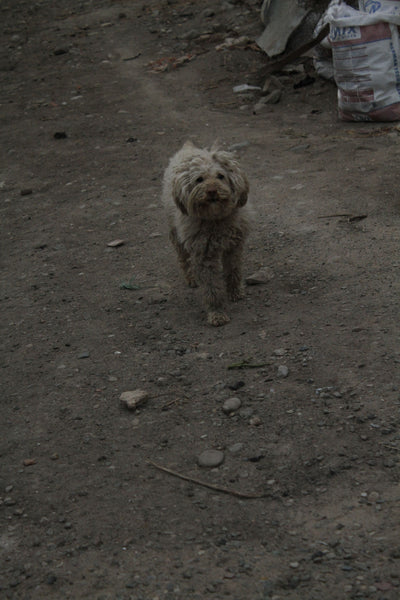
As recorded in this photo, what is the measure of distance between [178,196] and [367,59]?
387 cm

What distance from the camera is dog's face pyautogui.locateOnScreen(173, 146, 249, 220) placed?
4.64 m

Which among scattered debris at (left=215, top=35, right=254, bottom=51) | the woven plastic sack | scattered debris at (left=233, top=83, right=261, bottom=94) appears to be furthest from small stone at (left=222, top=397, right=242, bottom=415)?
scattered debris at (left=215, top=35, right=254, bottom=51)

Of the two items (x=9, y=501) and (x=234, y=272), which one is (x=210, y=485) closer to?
(x=9, y=501)

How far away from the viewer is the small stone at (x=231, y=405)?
3793 millimetres

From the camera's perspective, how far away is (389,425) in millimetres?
3402

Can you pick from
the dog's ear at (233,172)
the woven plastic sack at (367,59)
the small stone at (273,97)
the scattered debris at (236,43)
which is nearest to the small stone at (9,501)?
the dog's ear at (233,172)

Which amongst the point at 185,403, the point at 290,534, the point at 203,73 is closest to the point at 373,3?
the point at 203,73

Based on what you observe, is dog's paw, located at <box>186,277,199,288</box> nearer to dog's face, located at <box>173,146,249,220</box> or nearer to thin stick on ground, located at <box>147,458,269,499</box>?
dog's face, located at <box>173,146,249,220</box>

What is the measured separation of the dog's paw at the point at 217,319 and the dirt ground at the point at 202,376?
74 millimetres

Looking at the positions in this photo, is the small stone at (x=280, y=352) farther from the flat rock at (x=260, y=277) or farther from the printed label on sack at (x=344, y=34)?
the printed label on sack at (x=344, y=34)

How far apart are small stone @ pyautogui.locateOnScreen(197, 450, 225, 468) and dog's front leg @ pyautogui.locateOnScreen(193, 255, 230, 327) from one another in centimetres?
150

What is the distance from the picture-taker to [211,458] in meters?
3.45

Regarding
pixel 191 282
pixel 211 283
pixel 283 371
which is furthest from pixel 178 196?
pixel 283 371

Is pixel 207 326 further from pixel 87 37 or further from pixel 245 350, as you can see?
pixel 87 37
